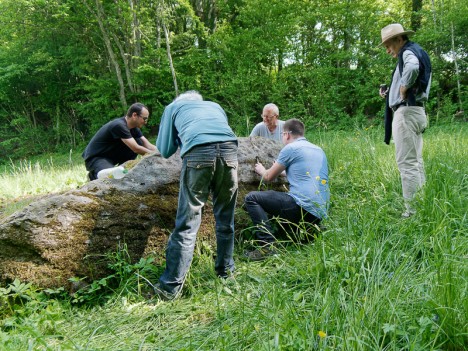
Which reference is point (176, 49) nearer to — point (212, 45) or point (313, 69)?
point (212, 45)

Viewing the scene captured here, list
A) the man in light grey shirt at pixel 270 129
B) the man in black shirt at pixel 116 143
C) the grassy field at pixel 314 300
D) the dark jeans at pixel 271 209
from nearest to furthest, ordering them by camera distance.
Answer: the grassy field at pixel 314 300
the dark jeans at pixel 271 209
the man in black shirt at pixel 116 143
the man in light grey shirt at pixel 270 129

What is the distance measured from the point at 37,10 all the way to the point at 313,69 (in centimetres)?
1240

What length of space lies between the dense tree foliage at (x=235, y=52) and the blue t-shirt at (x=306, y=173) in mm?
9277

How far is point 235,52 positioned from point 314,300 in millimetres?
14216

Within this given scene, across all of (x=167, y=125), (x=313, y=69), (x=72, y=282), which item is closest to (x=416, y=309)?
(x=167, y=125)

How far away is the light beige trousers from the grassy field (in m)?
0.19

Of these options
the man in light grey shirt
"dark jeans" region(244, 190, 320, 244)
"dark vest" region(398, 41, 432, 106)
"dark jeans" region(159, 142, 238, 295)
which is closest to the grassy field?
"dark jeans" region(159, 142, 238, 295)

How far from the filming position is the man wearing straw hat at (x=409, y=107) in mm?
3533

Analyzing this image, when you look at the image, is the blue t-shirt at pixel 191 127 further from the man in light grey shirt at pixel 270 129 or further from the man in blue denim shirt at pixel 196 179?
the man in light grey shirt at pixel 270 129

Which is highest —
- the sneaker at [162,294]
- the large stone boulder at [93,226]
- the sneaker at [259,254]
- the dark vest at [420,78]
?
the dark vest at [420,78]

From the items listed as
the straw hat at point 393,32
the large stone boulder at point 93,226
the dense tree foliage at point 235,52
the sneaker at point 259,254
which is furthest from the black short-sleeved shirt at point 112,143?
the dense tree foliage at point 235,52

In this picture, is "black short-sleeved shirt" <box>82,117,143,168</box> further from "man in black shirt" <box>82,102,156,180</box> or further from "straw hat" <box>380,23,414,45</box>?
"straw hat" <box>380,23,414,45</box>

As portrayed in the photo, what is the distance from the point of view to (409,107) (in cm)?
364

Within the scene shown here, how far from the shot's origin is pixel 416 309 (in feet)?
5.80
